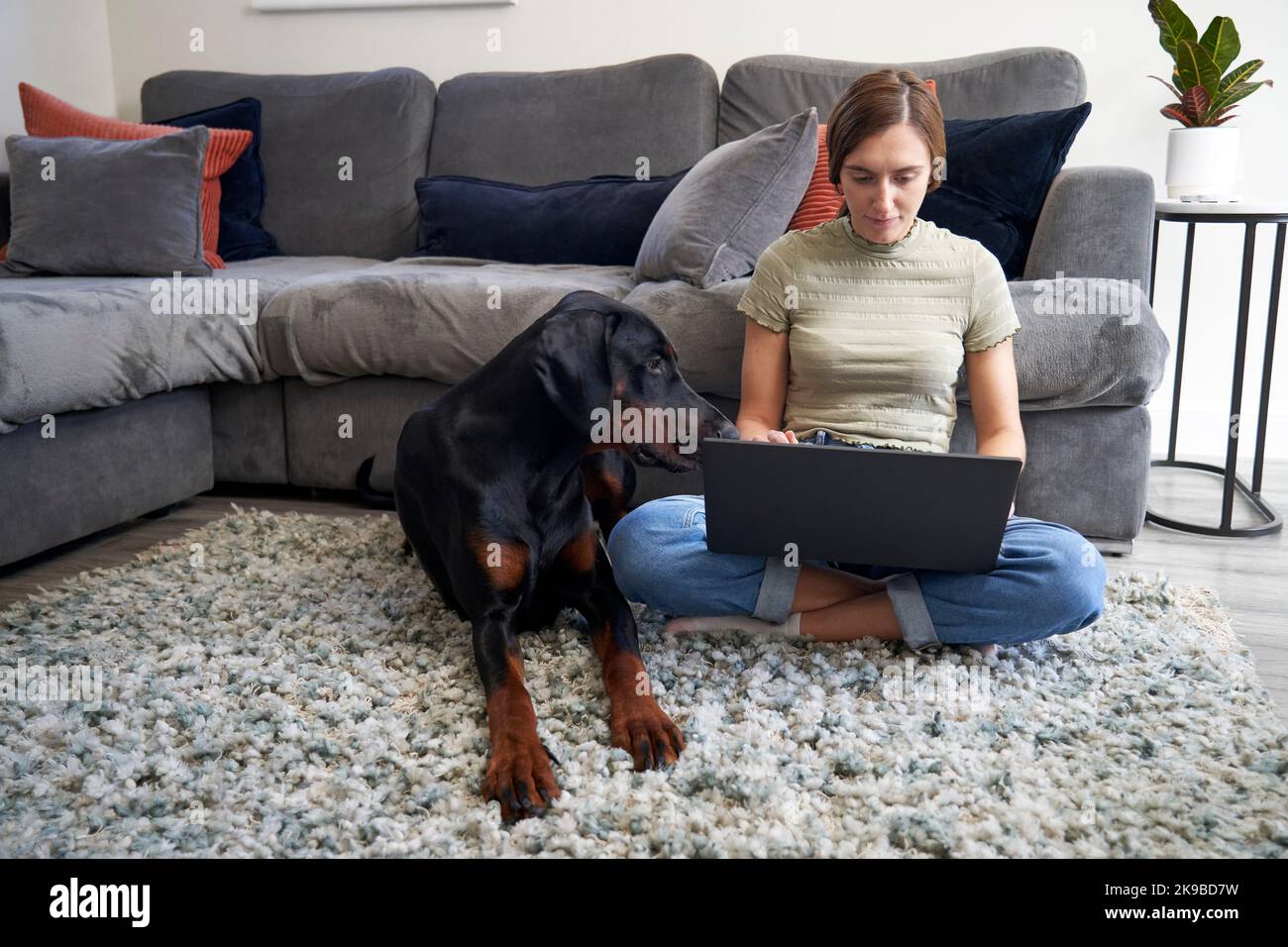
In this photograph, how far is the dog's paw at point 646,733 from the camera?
47.2 inches

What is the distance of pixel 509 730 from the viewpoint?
3.93 ft

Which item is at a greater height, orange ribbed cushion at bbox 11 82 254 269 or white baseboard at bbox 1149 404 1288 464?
orange ribbed cushion at bbox 11 82 254 269

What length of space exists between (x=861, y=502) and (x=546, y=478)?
450mm

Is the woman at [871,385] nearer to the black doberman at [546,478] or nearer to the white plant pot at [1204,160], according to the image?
the black doberman at [546,478]

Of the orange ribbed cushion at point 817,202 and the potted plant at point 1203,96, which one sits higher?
the potted plant at point 1203,96

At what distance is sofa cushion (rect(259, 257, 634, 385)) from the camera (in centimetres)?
215

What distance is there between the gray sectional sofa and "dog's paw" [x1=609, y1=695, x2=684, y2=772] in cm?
90

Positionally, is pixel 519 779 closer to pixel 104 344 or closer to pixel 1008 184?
pixel 104 344

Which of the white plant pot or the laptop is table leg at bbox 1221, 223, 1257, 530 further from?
the laptop

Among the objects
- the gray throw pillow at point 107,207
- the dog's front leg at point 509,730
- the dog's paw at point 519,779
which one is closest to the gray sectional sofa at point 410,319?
the gray throw pillow at point 107,207

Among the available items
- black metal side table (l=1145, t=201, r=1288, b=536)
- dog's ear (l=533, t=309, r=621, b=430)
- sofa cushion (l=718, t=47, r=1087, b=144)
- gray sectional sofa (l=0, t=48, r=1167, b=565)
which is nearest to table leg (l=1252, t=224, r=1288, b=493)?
black metal side table (l=1145, t=201, r=1288, b=536)

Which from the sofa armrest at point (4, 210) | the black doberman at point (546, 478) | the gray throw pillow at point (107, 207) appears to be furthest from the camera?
the sofa armrest at point (4, 210)

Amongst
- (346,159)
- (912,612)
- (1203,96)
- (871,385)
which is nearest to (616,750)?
(912,612)
